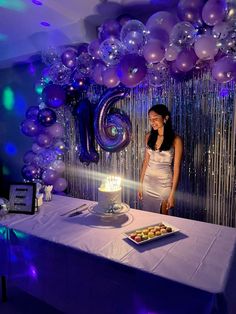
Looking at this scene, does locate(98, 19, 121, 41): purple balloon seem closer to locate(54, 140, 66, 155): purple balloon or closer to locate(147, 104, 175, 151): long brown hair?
locate(147, 104, 175, 151): long brown hair

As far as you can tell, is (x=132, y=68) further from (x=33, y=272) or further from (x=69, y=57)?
(x=33, y=272)

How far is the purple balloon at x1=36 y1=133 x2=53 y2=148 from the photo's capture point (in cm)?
315

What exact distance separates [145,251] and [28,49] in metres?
3.27

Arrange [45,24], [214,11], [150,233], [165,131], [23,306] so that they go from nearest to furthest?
[150,233] → [214,11] → [23,306] → [165,131] → [45,24]

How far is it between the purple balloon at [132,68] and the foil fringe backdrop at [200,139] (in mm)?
671

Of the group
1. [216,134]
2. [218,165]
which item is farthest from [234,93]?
[218,165]

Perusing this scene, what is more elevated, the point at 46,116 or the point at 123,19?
the point at 123,19

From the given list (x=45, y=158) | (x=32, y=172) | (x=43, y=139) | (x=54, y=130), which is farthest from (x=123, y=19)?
(x=32, y=172)

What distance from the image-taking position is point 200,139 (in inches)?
105

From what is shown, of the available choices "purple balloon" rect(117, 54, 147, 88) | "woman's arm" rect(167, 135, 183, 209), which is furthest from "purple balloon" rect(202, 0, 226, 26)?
"woman's arm" rect(167, 135, 183, 209)

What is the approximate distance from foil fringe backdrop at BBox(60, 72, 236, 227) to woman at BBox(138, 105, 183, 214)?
1.11 feet

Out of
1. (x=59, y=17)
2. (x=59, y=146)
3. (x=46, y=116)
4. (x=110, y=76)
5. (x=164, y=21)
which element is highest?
(x=59, y=17)

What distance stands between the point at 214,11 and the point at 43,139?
2.17 metres

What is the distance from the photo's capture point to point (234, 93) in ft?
8.07
